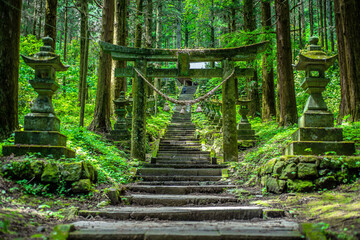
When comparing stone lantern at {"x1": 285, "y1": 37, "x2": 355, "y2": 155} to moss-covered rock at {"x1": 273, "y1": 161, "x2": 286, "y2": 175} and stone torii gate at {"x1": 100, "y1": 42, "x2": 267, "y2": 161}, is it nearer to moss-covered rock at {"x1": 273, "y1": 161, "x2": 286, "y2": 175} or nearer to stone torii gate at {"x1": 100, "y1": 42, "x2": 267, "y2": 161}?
moss-covered rock at {"x1": 273, "y1": 161, "x2": 286, "y2": 175}

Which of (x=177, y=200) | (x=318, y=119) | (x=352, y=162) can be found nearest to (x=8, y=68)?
(x=177, y=200)

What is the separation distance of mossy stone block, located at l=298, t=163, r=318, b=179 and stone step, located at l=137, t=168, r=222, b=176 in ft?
10.0

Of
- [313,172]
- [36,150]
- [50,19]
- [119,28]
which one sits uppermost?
[119,28]

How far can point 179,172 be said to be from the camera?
7727 mm

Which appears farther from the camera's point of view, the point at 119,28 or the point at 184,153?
the point at 119,28

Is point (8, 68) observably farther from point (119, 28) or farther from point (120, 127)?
point (119, 28)

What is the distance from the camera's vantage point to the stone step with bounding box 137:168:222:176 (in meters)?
7.72

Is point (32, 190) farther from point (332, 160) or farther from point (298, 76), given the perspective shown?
point (298, 76)

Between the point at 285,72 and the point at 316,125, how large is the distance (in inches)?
213

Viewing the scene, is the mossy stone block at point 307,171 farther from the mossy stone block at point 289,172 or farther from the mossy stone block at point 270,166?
the mossy stone block at point 270,166

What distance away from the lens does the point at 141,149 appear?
8.98m

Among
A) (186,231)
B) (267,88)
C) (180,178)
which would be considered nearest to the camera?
(186,231)

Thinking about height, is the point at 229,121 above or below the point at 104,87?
below

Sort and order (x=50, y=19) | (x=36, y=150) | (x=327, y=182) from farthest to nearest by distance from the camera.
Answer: (x=50, y=19)
(x=36, y=150)
(x=327, y=182)
